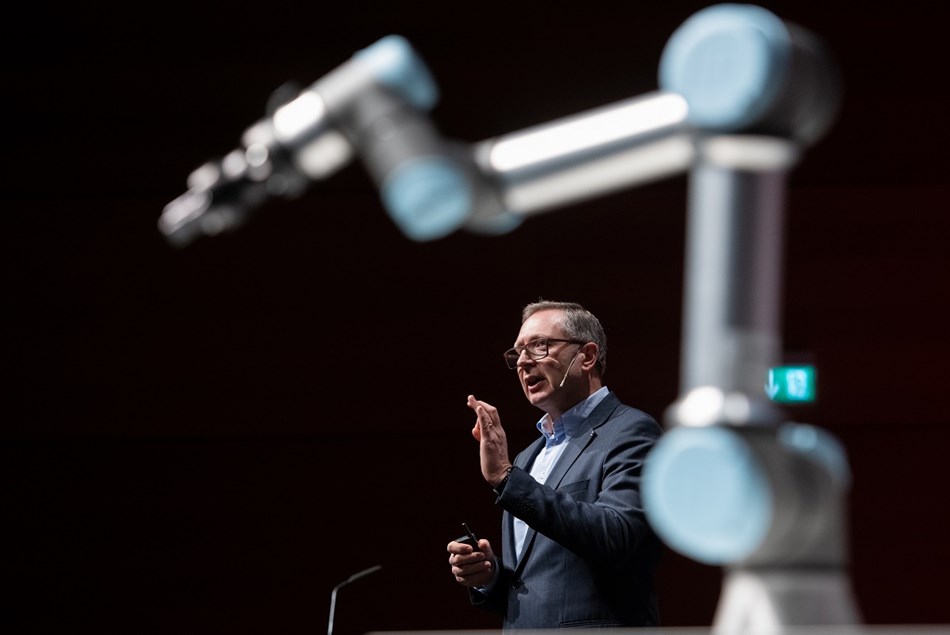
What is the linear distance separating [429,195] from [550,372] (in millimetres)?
1732

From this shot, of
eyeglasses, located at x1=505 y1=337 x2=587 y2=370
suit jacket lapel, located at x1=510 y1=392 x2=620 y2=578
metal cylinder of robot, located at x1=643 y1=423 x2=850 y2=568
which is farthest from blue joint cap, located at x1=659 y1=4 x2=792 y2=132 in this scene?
eyeglasses, located at x1=505 y1=337 x2=587 y2=370

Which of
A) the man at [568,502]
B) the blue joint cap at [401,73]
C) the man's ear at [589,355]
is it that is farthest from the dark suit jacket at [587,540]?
the blue joint cap at [401,73]

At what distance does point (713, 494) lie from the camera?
0.40 metres

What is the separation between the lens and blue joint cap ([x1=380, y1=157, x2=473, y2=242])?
1.37 feet

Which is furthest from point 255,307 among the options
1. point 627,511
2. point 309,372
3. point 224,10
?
point 627,511

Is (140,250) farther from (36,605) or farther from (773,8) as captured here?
(773,8)

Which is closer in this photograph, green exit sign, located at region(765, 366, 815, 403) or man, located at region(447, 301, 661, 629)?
man, located at region(447, 301, 661, 629)

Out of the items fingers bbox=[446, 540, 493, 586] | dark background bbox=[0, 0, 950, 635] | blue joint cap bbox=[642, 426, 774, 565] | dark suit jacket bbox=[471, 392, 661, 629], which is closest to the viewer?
blue joint cap bbox=[642, 426, 774, 565]

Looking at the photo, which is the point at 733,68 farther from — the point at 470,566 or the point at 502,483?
the point at 470,566

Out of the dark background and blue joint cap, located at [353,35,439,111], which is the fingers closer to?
the dark background

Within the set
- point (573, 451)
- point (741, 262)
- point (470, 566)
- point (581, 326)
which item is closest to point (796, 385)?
point (581, 326)

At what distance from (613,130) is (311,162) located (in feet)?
0.43

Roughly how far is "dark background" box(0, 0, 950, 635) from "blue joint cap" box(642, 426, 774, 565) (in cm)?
271

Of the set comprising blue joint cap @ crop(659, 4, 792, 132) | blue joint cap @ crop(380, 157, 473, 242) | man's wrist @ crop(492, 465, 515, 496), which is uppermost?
blue joint cap @ crop(659, 4, 792, 132)
